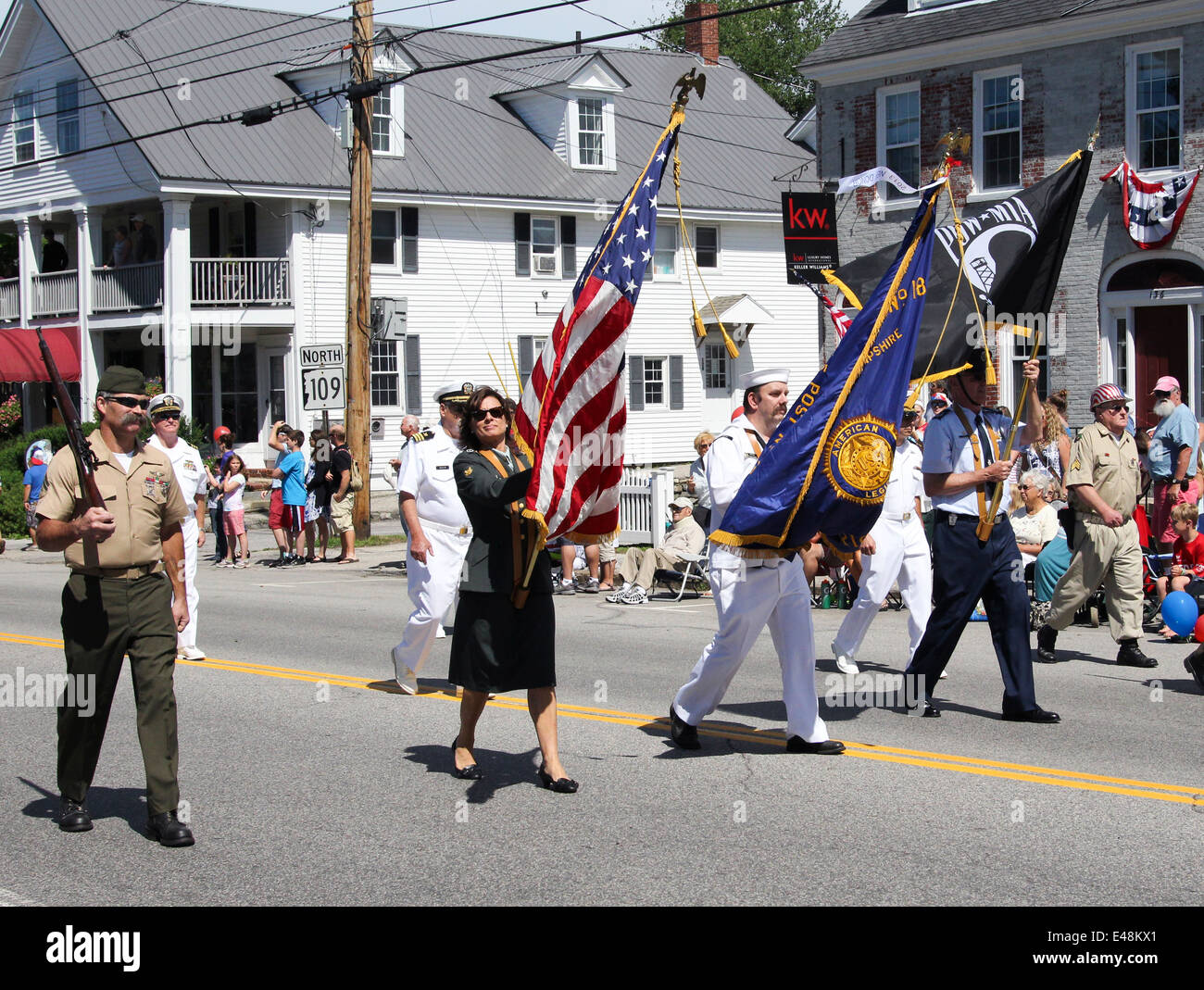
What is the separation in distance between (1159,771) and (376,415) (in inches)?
1084

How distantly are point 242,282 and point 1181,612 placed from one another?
25381 millimetres

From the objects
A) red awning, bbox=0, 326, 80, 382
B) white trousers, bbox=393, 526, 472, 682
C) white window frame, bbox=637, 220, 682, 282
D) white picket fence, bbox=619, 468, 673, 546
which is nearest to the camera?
white trousers, bbox=393, 526, 472, 682

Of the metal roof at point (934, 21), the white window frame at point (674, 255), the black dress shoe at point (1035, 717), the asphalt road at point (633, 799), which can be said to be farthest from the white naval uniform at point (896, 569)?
the white window frame at point (674, 255)

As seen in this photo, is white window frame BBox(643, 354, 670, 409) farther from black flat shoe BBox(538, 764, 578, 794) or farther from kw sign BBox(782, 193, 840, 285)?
black flat shoe BBox(538, 764, 578, 794)

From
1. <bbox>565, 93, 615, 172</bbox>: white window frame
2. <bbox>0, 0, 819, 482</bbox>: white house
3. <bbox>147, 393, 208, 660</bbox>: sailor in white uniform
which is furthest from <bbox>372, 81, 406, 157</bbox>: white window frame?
<bbox>147, 393, 208, 660</bbox>: sailor in white uniform

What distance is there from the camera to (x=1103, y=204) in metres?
22.5

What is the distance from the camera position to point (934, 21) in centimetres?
2431

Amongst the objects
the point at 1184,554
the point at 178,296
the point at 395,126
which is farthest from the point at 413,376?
the point at 1184,554

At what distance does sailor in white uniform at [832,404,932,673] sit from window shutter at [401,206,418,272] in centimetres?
2469

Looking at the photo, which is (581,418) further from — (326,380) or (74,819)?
(326,380)

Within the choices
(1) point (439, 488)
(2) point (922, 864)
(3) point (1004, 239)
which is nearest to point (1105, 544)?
(3) point (1004, 239)

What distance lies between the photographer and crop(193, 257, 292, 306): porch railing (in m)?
32.2

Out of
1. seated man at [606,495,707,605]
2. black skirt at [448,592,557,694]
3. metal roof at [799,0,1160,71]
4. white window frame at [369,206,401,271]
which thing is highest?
metal roof at [799,0,1160,71]
